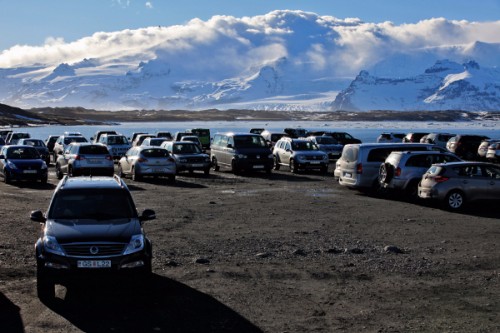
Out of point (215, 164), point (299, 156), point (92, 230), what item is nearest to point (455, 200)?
point (92, 230)

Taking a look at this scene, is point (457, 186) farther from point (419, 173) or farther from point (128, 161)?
point (128, 161)

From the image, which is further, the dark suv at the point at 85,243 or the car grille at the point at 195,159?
the car grille at the point at 195,159

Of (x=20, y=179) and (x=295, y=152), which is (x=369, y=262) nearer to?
(x=20, y=179)

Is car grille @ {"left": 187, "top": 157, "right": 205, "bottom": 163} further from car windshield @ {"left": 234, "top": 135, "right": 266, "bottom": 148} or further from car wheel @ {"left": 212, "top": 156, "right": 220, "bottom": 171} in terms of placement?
car wheel @ {"left": 212, "top": 156, "right": 220, "bottom": 171}

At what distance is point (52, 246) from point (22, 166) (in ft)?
63.0

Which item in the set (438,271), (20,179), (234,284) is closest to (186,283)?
(234,284)

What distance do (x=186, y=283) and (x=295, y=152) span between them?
2361 cm

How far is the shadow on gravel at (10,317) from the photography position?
319 inches

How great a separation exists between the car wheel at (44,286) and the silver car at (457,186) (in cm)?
1263

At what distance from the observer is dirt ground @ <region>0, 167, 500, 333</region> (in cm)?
848

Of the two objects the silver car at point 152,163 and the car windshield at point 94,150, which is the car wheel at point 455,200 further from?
the car windshield at point 94,150

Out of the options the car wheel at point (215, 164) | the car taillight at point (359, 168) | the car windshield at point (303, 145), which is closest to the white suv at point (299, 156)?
the car windshield at point (303, 145)

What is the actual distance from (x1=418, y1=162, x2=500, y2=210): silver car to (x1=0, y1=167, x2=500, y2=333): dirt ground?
468mm

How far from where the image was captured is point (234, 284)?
410 inches
